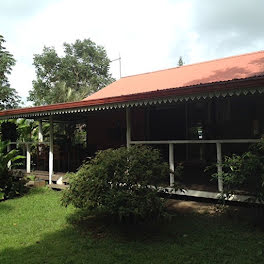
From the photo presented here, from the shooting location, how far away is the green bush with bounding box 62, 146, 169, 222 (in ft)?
12.9

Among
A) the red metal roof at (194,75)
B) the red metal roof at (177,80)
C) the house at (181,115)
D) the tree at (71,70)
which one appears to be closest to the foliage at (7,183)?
the house at (181,115)

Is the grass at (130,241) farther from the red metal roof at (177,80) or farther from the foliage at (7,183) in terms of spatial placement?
the red metal roof at (177,80)

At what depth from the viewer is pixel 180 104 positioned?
937 centimetres

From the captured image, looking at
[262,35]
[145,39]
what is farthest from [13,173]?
[145,39]

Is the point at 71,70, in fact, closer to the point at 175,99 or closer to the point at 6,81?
the point at 6,81

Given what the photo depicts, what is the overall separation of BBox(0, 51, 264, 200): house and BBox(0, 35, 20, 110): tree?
17542mm

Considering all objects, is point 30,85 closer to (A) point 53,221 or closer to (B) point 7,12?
(B) point 7,12

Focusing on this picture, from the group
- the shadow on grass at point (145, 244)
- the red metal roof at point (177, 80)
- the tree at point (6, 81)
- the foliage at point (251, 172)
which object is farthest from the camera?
the tree at point (6, 81)

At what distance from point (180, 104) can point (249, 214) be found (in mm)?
5197

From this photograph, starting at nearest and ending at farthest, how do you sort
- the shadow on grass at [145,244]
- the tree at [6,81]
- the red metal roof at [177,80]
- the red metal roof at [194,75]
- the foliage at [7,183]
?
the shadow on grass at [145,244]
the red metal roof at [177,80]
the foliage at [7,183]
the red metal roof at [194,75]
the tree at [6,81]

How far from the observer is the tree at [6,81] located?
2495 centimetres

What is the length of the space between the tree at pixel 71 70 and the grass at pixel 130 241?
2977 centimetres

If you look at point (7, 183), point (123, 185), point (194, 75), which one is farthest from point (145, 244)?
point (194, 75)

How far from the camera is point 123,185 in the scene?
4238 mm
